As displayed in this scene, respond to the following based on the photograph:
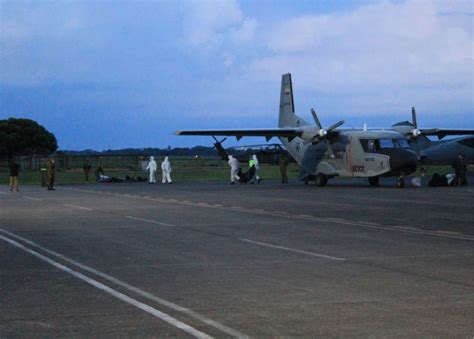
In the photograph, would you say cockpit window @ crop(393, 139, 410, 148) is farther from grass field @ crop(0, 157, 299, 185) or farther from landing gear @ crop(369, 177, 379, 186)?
grass field @ crop(0, 157, 299, 185)

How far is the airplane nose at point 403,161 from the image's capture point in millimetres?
36188

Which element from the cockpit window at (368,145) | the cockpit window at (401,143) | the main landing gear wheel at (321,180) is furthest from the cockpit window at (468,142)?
the cockpit window at (401,143)

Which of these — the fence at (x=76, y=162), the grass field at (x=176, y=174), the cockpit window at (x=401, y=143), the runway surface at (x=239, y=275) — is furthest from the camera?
the fence at (x=76, y=162)

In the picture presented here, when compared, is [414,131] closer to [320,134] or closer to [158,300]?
[320,134]

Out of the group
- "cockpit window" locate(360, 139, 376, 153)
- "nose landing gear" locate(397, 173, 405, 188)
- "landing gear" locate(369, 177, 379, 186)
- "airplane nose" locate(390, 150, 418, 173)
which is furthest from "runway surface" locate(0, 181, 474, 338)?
"landing gear" locate(369, 177, 379, 186)

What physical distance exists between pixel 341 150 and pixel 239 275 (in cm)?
2944

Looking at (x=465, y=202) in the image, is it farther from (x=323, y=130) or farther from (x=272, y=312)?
(x=272, y=312)

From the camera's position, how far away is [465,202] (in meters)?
26.5

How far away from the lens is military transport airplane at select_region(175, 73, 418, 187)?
1451 inches

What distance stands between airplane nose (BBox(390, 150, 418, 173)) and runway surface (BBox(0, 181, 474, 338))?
14628 millimetres

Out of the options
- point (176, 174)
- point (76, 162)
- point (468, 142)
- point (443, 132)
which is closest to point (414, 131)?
point (443, 132)

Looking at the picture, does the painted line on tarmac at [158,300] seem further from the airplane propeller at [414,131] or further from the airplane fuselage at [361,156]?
the airplane propeller at [414,131]

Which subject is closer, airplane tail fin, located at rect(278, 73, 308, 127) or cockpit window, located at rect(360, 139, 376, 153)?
cockpit window, located at rect(360, 139, 376, 153)

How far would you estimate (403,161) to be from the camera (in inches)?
1427
